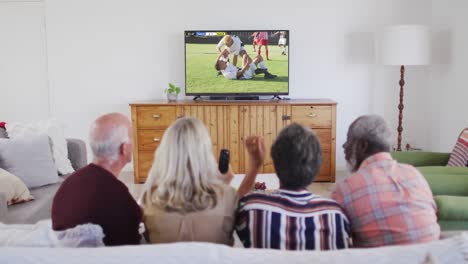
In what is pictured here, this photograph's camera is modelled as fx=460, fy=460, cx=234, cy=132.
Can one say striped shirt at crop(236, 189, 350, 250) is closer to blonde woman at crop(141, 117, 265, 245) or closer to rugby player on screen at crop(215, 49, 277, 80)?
blonde woman at crop(141, 117, 265, 245)

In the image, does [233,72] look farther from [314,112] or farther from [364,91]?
[364,91]

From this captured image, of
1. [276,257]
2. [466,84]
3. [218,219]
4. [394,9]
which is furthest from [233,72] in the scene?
[276,257]

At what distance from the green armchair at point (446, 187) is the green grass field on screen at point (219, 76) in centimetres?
186

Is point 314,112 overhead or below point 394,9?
below

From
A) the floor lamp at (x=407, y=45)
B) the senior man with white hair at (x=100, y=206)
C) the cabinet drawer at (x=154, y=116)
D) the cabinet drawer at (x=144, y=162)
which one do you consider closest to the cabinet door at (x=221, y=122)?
the cabinet drawer at (x=154, y=116)

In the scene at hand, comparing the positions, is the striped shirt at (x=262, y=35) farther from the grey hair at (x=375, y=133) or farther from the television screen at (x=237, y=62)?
the grey hair at (x=375, y=133)

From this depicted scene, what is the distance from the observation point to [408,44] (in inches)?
178

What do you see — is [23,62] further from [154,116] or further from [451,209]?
[451,209]

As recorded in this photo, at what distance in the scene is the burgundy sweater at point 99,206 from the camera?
5.33 ft

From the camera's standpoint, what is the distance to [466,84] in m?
4.39

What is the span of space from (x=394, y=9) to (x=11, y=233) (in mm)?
4848

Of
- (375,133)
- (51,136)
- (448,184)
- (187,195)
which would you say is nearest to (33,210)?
(51,136)

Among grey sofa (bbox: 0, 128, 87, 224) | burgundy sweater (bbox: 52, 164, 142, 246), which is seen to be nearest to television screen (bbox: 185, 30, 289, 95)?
grey sofa (bbox: 0, 128, 87, 224)

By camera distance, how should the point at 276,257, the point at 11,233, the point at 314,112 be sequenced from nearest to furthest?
the point at 276,257, the point at 11,233, the point at 314,112
